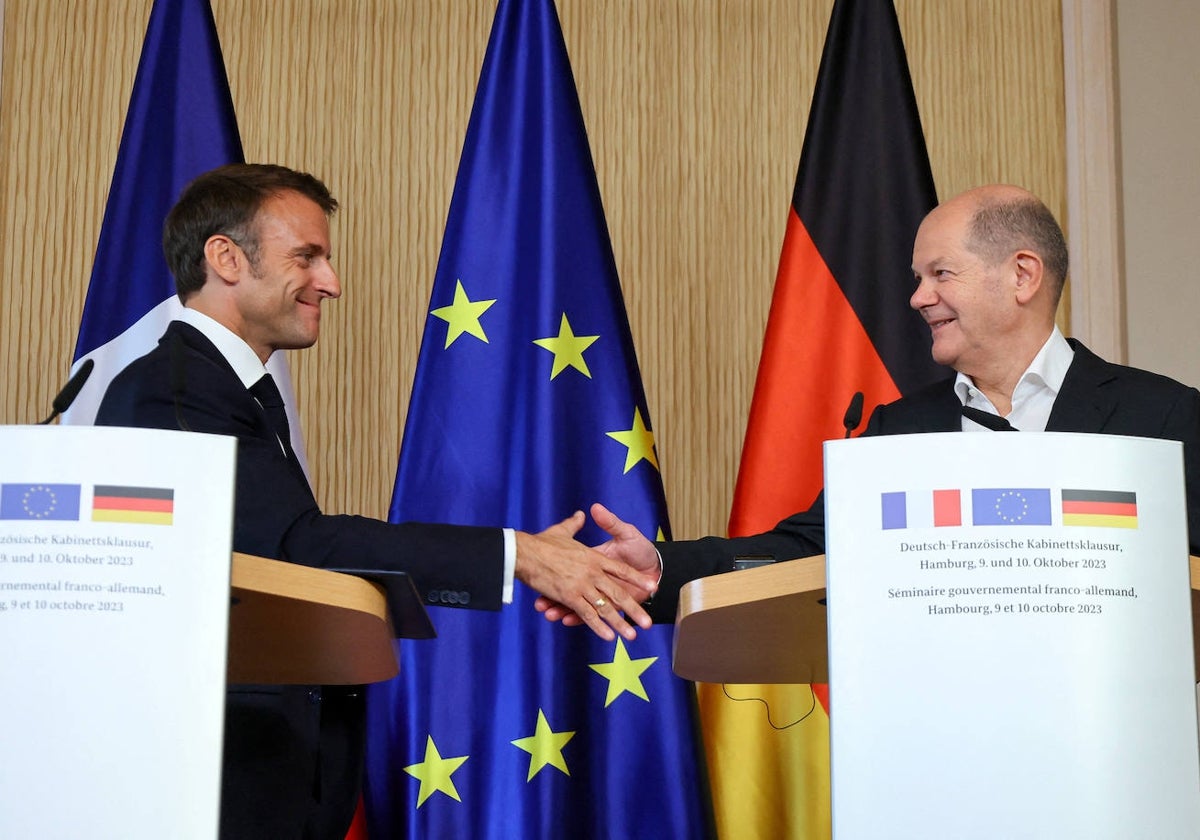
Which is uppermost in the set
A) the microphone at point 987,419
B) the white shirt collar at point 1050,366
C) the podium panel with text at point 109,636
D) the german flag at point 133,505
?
the white shirt collar at point 1050,366

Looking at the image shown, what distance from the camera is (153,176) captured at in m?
3.47

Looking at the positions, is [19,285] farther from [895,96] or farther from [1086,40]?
[1086,40]

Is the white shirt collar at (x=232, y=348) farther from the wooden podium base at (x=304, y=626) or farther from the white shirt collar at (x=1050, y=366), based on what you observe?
the white shirt collar at (x=1050, y=366)

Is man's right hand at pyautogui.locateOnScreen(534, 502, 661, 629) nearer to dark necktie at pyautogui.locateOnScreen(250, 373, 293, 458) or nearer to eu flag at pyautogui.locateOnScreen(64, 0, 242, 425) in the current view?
dark necktie at pyautogui.locateOnScreen(250, 373, 293, 458)

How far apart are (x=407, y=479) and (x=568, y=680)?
1.88ft

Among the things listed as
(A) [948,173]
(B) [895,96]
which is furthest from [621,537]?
(A) [948,173]

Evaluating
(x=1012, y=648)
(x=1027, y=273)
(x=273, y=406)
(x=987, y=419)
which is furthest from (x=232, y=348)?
(x=1012, y=648)

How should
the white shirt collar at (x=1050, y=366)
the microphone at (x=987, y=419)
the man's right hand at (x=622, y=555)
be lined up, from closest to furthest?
the microphone at (x=987, y=419)
the man's right hand at (x=622, y=555)
the white shirt collar at (x=1050, y=366)

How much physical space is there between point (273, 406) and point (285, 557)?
0.43 meters

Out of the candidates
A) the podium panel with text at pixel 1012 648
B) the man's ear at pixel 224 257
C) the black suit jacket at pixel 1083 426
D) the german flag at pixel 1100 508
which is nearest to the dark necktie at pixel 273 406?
the man's ear at pixel 224 257

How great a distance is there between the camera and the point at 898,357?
3.37 metres

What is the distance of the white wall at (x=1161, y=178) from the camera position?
12.3 ft

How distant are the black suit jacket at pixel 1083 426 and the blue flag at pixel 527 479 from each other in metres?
0.56

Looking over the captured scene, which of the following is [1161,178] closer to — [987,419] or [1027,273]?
[1027,273]
